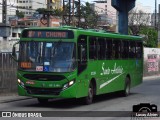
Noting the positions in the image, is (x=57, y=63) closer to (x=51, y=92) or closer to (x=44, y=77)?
(x=44, y=77)

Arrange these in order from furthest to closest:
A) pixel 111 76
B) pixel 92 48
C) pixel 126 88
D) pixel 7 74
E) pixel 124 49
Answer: pixel 126 88, pixel 124 49, pixel 7 74, pixel 111 76, pixel 92 48

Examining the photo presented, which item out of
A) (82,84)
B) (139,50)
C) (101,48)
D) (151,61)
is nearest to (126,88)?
(139,50)

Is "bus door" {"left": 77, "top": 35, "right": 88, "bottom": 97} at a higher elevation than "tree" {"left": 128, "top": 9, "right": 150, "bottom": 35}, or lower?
lower

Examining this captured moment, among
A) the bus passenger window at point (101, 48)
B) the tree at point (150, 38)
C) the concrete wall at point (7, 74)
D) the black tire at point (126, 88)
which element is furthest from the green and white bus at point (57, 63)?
the tree at point (150, 38)

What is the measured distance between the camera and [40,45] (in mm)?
17047

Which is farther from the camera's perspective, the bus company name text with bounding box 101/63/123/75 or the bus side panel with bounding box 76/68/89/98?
the bus company name text with bounding box 101/63/123/75

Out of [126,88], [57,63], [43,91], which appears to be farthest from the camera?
[126,88]

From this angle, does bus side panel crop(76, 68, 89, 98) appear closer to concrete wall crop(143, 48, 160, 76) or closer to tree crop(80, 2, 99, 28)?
concrete wall crop(143, 48, 160, 76)

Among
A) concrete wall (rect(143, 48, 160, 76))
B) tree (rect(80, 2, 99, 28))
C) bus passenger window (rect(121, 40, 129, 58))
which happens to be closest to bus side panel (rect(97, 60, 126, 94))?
bus passenger window (rect(121, 40, 129, 58))

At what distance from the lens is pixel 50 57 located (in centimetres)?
1673

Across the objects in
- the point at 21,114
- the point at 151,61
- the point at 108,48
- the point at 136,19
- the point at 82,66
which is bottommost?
the point at 151,61

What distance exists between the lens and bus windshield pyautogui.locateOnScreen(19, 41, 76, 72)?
16.7m

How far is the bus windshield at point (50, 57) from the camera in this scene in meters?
16.7

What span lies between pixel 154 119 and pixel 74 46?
4.64m
